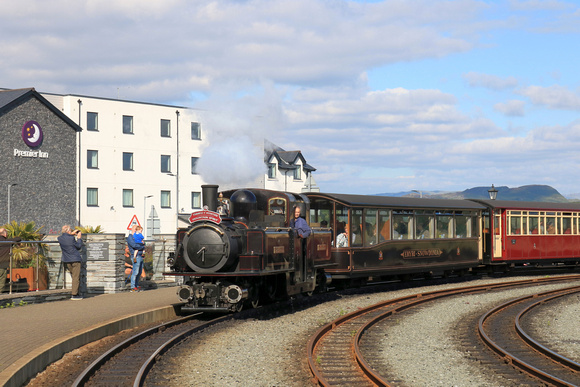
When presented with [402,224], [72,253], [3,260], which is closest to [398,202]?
[402,224]

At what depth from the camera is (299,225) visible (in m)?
15.8

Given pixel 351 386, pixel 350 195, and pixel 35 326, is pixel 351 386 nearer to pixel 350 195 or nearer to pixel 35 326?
pixel 35 326

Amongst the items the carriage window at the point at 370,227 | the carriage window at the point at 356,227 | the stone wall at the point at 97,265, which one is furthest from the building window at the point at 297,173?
the stone wall at the point at 97,265

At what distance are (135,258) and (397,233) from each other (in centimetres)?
731

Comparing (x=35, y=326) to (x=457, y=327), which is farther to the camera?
(x=457, y=327)

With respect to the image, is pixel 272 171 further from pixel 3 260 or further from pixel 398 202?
pixel 3 260

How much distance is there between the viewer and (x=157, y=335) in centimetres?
1198

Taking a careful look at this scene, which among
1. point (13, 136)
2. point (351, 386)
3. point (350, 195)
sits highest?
point (13, 136)

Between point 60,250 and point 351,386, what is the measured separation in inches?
408

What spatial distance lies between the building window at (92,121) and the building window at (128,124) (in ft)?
7.41

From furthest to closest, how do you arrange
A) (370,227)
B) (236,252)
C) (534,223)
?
(534,223) < (370,227) < (236,252)

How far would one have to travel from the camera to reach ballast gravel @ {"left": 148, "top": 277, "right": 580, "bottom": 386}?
905 centimetres

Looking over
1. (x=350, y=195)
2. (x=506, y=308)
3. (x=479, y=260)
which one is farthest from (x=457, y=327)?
(x=479, y=260)

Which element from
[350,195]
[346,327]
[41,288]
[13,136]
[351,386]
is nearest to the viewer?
[351,386]
